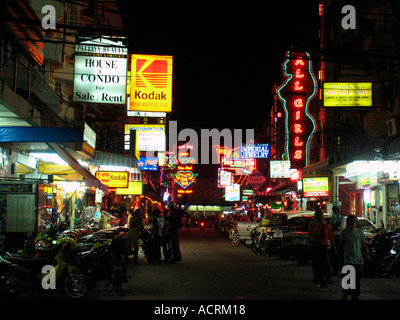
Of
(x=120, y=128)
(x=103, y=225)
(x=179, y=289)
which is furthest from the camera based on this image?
(x=120, y=128)

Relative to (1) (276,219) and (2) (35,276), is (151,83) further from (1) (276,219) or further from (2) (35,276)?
(2) (35,276)

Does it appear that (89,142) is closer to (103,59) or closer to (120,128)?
(103,59)

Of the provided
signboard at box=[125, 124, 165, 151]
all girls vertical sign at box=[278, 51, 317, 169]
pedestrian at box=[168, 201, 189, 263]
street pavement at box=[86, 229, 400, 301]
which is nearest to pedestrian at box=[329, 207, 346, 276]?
street pavement at box=[86, 229, 400, 301]

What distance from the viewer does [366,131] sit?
28.6 metres

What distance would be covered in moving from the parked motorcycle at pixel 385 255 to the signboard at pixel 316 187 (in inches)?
619

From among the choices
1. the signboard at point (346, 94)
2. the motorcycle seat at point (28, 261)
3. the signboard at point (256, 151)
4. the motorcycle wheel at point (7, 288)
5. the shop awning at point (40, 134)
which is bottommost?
the motorcycle wheel at point (7, 288)

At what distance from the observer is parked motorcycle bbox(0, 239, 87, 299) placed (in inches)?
378

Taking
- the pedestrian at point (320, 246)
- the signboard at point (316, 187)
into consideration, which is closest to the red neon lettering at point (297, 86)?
the signboard at point (316, 187)

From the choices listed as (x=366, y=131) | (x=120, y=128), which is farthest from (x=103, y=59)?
(x=120, y=128)

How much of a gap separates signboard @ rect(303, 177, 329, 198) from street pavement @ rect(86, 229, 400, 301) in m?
13.4

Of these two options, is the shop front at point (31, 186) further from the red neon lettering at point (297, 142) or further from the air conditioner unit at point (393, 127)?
the red neon lettering at point (297, 142)

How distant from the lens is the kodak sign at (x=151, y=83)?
18.0 metres

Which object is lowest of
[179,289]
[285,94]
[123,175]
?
[179,289]
